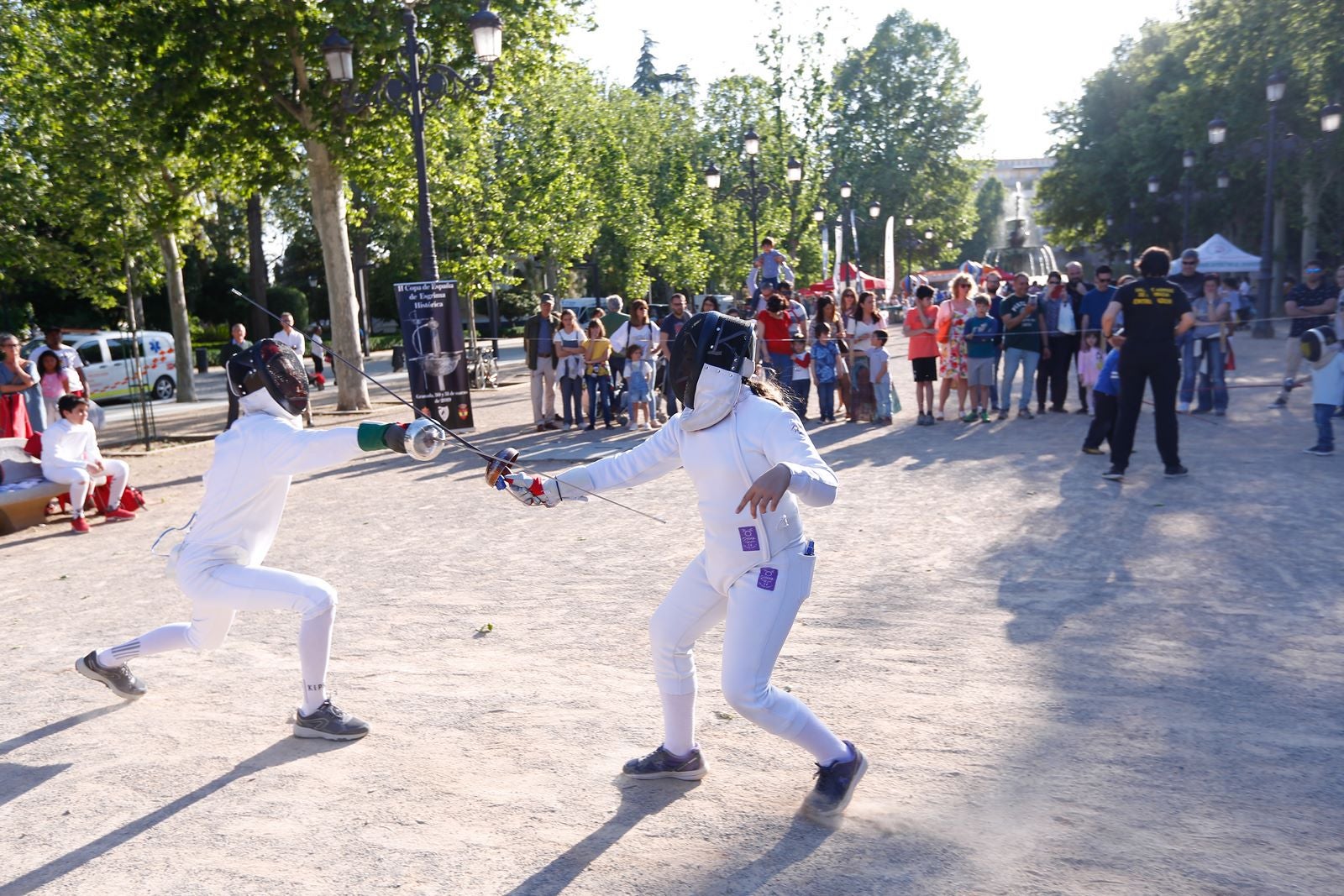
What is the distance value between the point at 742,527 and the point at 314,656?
7.13 feet

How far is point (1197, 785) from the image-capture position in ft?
13.7

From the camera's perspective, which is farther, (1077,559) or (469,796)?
(1077,559)

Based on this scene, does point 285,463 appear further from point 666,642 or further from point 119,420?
point 119,420

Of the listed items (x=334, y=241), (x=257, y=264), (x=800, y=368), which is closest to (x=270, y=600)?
(x=800, y=368)

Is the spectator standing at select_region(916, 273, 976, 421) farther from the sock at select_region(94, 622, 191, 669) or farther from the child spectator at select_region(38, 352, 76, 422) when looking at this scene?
the sock at select_region(94, 622, 191, 669)

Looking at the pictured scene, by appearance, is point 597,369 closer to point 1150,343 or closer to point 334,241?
point 334,241

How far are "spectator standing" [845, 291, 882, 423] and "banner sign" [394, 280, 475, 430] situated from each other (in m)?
5.57

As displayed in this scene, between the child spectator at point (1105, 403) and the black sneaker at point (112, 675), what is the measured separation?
8.78 metres

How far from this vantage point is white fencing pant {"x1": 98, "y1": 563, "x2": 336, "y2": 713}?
16.1ft

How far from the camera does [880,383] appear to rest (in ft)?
50.0

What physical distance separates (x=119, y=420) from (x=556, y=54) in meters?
12.2

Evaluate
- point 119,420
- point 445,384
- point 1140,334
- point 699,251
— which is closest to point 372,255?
point 699,251

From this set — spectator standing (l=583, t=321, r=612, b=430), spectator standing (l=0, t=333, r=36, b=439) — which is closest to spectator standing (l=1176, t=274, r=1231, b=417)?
spectator standing (l=583, t=321, r=612, b=430)

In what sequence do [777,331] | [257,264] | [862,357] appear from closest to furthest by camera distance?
[777,331]
[862,357]
[257,264]
